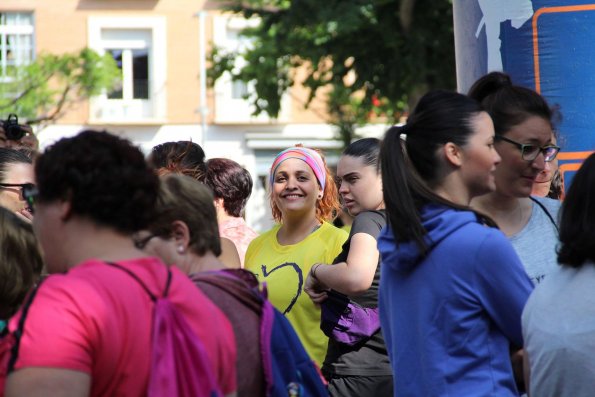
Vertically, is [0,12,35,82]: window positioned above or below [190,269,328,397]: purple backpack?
above

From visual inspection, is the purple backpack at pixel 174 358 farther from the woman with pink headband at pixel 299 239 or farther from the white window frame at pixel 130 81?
the white window frame at pixel 130 81

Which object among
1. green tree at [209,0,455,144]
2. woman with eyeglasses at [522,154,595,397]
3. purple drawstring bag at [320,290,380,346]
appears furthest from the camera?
green tree at [209,0,455,144]

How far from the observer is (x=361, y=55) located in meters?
16.9

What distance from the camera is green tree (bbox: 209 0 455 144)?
1599 cm

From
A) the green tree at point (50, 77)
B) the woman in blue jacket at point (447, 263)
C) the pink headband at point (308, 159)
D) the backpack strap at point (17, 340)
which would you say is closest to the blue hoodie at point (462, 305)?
the woman in blue jacket at point (447, 263)

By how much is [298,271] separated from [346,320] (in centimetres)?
44

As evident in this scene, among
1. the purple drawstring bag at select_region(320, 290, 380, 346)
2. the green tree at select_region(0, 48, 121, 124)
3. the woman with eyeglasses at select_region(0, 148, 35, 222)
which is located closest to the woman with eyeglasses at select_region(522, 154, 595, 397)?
the purple drawstring bag at select_region(320, 290, 380, 346)

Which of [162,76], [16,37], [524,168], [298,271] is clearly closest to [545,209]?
[524,168]

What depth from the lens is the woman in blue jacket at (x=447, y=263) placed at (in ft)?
10.3

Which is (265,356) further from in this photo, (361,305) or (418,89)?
(418,89)

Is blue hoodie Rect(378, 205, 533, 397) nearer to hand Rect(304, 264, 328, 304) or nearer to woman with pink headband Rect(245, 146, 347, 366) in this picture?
hand Rect(304, 264, 328, 304)

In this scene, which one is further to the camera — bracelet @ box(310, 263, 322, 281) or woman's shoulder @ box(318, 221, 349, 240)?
woman's shoulder @ box(318, 221, 349, 240)

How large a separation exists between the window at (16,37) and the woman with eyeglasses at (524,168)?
28.2 metres

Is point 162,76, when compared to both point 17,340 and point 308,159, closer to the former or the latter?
point 308,159
